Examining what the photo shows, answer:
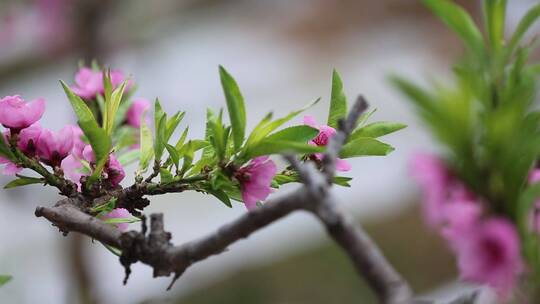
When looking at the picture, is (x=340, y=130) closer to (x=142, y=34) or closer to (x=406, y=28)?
(x=142, y=34)

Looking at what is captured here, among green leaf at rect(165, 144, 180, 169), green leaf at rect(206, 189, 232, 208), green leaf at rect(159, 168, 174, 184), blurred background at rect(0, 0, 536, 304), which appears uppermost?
green leaf at rect(165, 144, 180, 169)

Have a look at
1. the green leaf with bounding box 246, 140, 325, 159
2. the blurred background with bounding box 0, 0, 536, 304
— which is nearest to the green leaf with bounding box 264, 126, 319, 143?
the green leaf with bounding box 246, 140, 325, 159

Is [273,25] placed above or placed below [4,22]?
below

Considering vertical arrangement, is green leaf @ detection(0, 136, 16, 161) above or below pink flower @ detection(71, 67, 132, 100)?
below

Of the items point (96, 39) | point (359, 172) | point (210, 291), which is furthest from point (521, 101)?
point (359, 172)

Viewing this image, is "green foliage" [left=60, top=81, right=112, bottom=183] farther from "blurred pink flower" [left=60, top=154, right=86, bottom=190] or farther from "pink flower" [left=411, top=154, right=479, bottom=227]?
"pink flower" [left=411, top=154, right=479, bottom=227]

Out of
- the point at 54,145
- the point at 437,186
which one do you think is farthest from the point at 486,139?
the point at 54,145

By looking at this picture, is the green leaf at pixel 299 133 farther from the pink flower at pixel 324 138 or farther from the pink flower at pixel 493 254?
the pink flower at pixel 493 254

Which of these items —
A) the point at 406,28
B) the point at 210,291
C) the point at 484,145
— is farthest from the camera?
the point at 406,28
